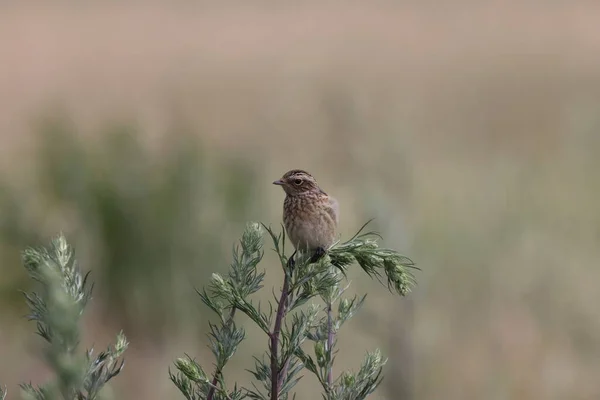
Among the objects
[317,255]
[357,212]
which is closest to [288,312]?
[317,255]

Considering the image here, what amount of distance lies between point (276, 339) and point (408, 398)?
157 inches

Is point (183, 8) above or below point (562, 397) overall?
above

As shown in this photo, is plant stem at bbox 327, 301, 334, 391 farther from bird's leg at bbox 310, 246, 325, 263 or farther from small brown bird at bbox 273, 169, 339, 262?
small brown bird at bbox 273, 169, 339, 262

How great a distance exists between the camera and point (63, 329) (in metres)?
1.60

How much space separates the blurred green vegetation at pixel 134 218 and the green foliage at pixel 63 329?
5537 millimetres

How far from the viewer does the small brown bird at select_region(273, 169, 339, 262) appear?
10.4 ft

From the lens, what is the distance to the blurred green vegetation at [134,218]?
7664 mm

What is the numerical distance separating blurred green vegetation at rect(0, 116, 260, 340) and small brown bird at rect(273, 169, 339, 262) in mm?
4174

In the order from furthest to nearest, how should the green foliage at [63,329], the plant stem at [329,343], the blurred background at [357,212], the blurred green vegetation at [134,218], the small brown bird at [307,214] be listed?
the blurred green vegetation at [134,218]
the blurred background at [357,212]
the small brown bird at [307,214]
the plant stem at [329,343]
the green foliage at [63,329]

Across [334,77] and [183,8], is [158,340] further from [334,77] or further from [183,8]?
[183,8]

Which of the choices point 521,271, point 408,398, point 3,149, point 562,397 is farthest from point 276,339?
point 3,149

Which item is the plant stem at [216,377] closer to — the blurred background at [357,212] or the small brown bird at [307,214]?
the blurred background at [357,212]

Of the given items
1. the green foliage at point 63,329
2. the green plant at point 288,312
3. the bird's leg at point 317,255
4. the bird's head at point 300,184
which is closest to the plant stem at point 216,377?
the green plant at point 288,312

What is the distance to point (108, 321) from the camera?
7.93 metres
